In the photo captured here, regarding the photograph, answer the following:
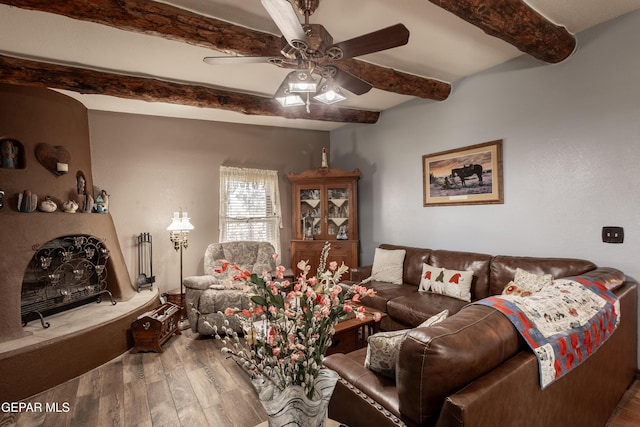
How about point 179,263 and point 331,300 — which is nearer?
point 331,300

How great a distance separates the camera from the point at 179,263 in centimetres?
448

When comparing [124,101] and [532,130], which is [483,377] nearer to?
[532,130]

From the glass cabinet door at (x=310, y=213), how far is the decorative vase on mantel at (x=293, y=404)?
4.06 m

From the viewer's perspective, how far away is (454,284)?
3283 millimetres

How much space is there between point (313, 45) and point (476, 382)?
196cm

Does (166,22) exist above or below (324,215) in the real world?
above

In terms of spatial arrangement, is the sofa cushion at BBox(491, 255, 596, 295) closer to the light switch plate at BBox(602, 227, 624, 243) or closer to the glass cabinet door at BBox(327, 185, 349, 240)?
the light switch plate at BBox(602, 227, 624, 243)

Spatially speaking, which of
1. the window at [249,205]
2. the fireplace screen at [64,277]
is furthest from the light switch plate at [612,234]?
the fireplace screen at [64,277]

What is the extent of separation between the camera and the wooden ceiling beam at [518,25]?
203 centimetres

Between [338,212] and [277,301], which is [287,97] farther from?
[338,212]

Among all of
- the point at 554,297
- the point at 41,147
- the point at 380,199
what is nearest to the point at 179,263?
the point at 41,147

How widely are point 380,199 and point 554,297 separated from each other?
3.28 m

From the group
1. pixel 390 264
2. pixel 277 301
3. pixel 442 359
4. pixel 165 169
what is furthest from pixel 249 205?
pixel 442 359

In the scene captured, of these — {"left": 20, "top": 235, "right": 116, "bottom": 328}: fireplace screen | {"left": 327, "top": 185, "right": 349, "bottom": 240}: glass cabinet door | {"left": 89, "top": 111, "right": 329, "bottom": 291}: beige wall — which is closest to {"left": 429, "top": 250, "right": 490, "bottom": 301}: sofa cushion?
{"left": 327, "top": 185, "right": 349, "bottom": 240}: glass cabinet door
